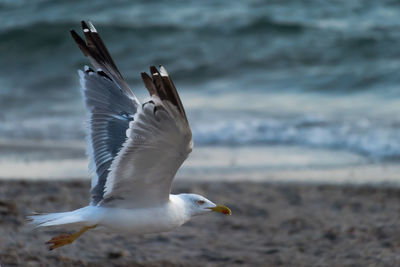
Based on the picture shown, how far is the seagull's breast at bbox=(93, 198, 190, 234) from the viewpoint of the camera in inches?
154

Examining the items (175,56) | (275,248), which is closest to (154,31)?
(175,56)

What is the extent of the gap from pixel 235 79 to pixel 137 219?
796cm

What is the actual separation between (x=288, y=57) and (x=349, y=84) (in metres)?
1.99

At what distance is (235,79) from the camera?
11703 mm

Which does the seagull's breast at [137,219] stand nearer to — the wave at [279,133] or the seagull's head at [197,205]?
the seagull's head at [197,205]

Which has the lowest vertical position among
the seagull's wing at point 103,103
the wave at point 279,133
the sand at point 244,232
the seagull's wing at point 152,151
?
the sand at point 244,232

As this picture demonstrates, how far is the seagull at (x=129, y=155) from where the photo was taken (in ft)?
11.0

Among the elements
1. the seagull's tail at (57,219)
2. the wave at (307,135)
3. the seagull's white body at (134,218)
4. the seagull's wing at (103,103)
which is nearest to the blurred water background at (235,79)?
the wave at (307,135)

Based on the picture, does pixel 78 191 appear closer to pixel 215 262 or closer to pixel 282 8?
pixel 215 262

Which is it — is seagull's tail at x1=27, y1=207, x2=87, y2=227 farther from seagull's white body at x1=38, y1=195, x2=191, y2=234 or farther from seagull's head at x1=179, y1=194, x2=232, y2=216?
seagull's head at x1=179, y1=194, x2=232, y2=216

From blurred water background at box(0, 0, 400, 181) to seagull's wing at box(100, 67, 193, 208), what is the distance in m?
3.16

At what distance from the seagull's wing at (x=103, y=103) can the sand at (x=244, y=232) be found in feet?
2.66

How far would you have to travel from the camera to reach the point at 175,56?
13.2 metres

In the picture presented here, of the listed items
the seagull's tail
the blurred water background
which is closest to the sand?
the blurred water background
